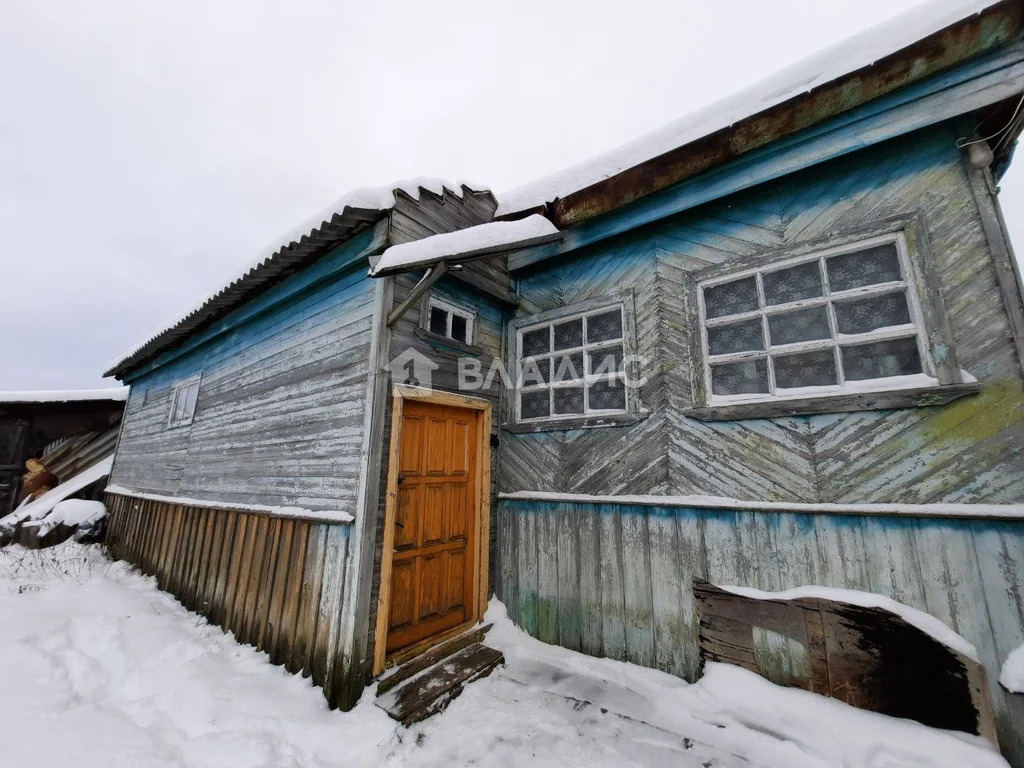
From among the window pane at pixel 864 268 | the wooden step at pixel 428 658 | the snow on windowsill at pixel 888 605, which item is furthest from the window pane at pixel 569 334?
the wooden step at pixel 428 658

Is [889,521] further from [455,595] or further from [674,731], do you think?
[455,595]

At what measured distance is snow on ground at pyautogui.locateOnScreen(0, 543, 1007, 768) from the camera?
2496mm

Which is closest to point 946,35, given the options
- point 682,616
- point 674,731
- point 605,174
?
point 605,174

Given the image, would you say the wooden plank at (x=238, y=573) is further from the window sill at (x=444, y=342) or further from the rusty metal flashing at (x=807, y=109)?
the rusty metal flashing at (x=807, y=109)

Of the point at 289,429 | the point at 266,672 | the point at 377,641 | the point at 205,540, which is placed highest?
Answer: the point at 289,429

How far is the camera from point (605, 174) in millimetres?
3938

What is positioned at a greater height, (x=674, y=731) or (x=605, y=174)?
(x=605, y=174)

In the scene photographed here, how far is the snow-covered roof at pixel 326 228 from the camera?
3.76 meters

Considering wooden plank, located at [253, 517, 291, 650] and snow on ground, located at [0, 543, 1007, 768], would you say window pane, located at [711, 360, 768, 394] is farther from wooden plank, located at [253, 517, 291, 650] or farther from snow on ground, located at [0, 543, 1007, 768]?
wooden plank, located at [253, 517, 291, 650]

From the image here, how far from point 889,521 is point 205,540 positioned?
7.09 metres

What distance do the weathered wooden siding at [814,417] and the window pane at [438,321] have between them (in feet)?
4.74

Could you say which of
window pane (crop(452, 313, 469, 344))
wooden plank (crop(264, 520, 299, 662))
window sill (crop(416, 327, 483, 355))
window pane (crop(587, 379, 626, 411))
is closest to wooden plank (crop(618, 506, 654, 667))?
window pane (crop(587, 379, 626, 411))

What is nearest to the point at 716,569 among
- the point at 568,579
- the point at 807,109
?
the point at 568,579

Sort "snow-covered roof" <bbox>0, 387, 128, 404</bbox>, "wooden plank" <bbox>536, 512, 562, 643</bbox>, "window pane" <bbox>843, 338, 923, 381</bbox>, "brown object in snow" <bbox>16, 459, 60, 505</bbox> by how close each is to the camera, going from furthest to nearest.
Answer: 1. "snow-covered roof" <bbox>0, 387, 128, 404</bbox>
2. "brown object in snow" <bbox>16, 459, 60, 505</bbox>
3. "wooden plank" <bbox>536, 512, 562, 643</bbox>
4. "window pane" <bbox>843, 338, 923, 381</bbox>
